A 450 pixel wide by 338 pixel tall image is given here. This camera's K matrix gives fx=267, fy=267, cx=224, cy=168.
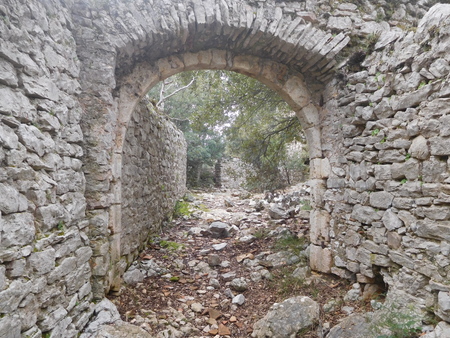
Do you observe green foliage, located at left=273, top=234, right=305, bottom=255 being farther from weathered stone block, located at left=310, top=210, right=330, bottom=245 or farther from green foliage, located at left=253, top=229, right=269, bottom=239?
weathered stone block, located at left=310, top=210, right=330, bottom=245

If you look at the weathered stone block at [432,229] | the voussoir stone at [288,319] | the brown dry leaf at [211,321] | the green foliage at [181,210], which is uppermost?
the weathered stone block at [432,229]

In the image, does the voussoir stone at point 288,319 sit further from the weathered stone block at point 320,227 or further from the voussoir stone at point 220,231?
the voussoir stone at point 220,231

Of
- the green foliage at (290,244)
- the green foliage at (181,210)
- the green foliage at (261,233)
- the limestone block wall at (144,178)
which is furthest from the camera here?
the green foliage at (181,210)

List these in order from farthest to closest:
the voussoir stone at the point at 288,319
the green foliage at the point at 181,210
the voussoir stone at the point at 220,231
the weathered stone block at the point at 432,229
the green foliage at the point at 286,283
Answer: the green foliage at the point at 181,210
the voussoir stone at the point at 220,231
the green foliage at the point at 286,283
the voussoir stone at the point at 288,319
the weathered stone block at the point at 432,229

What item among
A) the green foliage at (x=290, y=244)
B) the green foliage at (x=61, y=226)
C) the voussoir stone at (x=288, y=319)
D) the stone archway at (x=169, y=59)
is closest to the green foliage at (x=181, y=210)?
the green foliage at (x=290, y=244)

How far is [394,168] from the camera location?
2.54 metres

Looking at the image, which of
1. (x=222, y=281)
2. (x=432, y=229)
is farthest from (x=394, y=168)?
(x=222, y=281)

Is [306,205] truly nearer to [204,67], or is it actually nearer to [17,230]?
[204,67]

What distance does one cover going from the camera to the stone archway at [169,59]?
2705 mm

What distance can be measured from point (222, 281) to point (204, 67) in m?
→ 2.85

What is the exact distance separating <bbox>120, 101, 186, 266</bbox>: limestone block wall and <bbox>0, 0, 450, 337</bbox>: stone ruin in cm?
5

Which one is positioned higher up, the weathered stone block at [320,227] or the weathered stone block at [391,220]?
the weathered stone block at [391,220]

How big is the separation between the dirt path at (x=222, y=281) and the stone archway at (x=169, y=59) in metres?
0.47

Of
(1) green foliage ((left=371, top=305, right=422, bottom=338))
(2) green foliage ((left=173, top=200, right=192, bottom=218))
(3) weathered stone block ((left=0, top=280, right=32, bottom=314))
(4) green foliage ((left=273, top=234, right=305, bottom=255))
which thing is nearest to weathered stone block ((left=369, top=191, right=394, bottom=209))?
(1) green foliage ((left=371, top=305, right=422, bottom=338))
